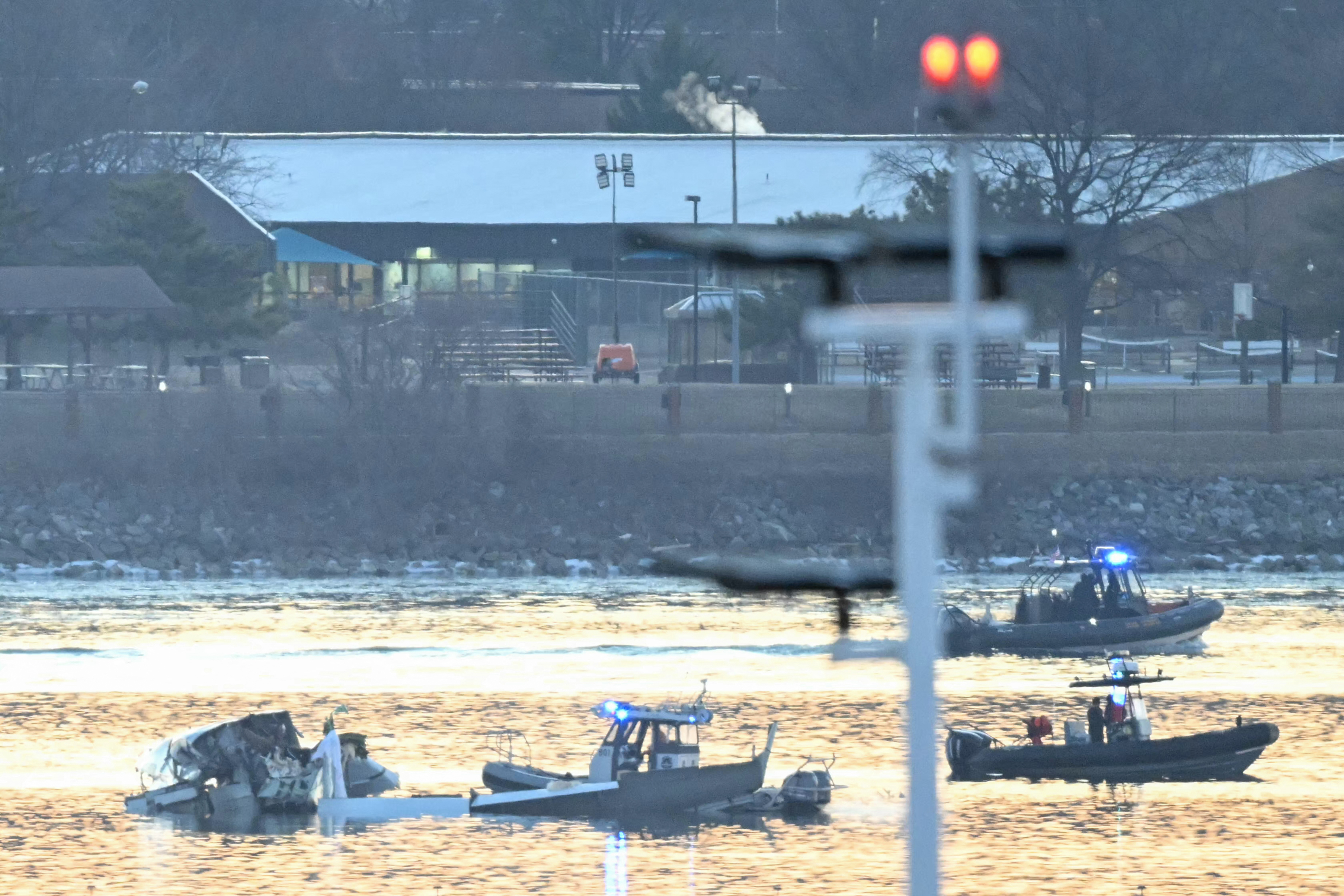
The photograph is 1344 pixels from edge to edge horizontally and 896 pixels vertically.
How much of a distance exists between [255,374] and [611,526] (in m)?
13.3

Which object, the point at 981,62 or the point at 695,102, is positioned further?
the point at 695,102

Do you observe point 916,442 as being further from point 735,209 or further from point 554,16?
point 554,16

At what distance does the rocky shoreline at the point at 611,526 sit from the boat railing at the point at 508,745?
19.9 m

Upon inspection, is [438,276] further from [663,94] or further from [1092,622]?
[1092,622]

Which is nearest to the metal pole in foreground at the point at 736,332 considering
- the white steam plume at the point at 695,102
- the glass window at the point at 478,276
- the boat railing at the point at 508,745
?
the glass window at the point at 478,276

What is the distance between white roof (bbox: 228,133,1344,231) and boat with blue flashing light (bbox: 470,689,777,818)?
5398cm

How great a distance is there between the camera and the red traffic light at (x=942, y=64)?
322 inches

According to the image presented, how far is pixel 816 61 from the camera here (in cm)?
12825

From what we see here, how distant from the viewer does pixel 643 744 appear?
3134cm

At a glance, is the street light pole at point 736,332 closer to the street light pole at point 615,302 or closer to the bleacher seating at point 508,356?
the bleacher seating at point 508,356

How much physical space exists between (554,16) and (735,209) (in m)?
70.2

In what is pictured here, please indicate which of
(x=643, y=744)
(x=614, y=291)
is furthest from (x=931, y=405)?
(x=614, y=291)

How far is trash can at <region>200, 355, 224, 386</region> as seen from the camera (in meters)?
62.3

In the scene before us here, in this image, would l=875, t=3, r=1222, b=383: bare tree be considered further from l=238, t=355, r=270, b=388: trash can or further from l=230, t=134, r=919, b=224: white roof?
l=230, t=134, r=919, b=224: white roof
